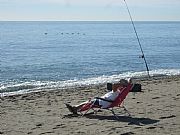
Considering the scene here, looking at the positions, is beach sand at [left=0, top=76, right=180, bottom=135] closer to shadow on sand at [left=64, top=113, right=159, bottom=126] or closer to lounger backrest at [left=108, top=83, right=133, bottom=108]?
shadow on sand at [left=64, top=113, right=159, bottom=126]

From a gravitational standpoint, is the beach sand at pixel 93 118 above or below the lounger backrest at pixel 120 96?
below

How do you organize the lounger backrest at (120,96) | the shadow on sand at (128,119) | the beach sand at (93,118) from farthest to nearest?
the lounger backrest at (120,96) < the shadow on sand at (128,119) < the beach sand at (93,118)

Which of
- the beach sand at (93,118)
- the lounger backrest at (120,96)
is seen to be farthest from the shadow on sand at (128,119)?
the lounger backrest at (120,96)

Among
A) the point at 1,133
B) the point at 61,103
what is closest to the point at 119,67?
the point at 61,103

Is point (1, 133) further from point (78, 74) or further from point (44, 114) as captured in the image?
point (78, 74)

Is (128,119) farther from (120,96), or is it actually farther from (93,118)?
(93,118)

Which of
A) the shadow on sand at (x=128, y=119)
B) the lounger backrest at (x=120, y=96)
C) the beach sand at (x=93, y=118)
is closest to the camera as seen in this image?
the beach sand at (x=93, y=118)

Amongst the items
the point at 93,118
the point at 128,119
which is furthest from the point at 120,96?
the point at 93,118

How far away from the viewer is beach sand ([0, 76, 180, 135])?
320 inches

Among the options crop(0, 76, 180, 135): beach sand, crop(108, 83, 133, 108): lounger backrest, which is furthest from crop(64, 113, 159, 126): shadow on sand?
crop(108, 83, 133, 108): lounger backrest

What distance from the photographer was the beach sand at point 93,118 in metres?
8.12

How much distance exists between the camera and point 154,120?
8.88 m

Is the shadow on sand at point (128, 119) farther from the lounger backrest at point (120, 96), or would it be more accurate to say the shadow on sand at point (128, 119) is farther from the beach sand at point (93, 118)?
the lounger backrest at point (120, 96)

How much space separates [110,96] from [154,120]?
1.39 m
